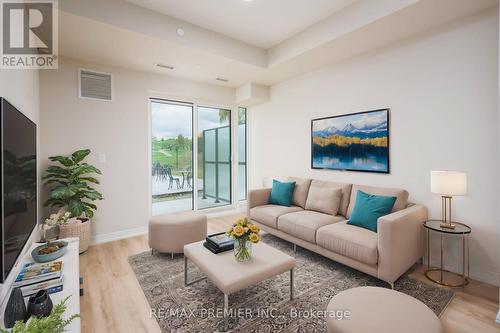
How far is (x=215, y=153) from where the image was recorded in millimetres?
5070

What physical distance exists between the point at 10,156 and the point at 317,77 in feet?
12.1

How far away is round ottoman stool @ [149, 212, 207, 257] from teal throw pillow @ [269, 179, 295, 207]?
1.25m

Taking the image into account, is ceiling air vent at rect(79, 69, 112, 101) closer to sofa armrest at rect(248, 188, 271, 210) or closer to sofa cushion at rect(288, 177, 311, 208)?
sofa armrest at rect(248, 188, 271, 210)

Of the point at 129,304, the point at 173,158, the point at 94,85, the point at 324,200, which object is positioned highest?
the point at 94,85

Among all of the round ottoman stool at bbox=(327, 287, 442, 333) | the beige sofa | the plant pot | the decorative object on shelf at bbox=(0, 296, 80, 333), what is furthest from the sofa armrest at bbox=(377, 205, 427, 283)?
the plant pot

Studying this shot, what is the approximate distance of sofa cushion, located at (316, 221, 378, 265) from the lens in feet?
7.25

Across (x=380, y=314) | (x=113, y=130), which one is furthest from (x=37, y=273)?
(x=113, y=130)

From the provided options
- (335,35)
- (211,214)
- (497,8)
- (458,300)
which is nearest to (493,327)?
(458,300)

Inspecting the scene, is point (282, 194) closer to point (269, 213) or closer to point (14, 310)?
point (269, 213)

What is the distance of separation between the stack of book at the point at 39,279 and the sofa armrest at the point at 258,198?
2467 millimetres

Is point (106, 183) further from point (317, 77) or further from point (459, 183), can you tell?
point (459, 183)

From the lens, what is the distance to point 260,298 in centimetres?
210

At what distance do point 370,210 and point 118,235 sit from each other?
137 inches

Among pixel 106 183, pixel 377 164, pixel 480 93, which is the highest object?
pixel 480 93
